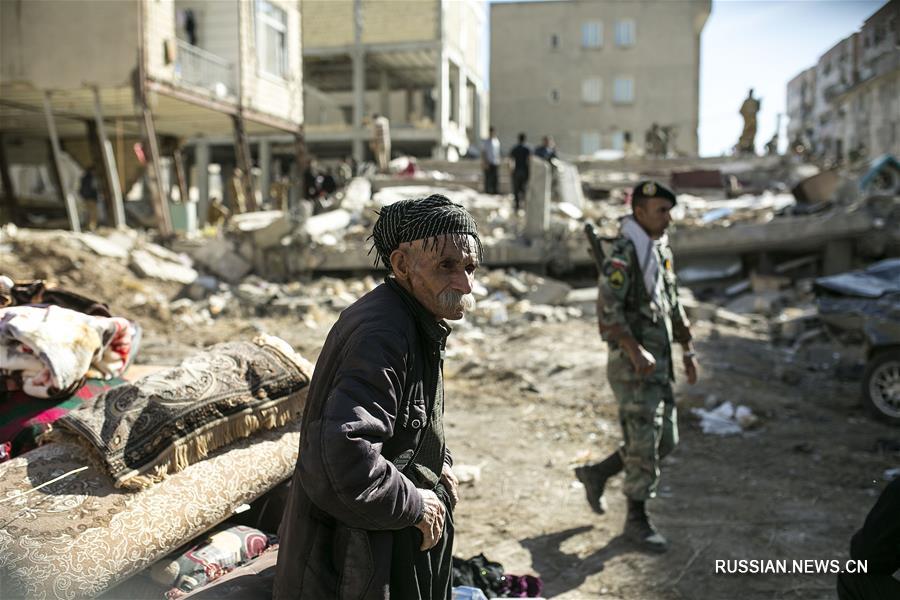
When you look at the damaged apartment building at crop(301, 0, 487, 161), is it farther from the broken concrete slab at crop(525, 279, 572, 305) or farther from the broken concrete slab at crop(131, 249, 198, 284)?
the broken concrete slab at crop(525, 279, 572, 305)

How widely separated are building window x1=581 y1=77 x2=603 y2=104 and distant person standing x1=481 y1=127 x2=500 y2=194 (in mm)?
21351

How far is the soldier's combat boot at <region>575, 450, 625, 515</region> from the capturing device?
3.99 metres

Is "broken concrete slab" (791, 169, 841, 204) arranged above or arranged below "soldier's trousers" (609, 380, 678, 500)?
above

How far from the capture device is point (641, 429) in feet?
12.0

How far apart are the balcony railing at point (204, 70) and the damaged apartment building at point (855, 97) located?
11.5m

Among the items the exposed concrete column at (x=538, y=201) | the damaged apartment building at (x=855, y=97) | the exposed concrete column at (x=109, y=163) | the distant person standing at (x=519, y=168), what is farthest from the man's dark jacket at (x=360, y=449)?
the exposed concrete column at (x=109, y=163)

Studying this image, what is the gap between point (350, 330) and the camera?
1.71m

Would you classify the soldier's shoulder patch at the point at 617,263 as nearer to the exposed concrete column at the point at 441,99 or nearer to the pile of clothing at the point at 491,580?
the pile of clothing at the point at 491,580

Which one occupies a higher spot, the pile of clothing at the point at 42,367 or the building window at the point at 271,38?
the building window at the point at 271,38

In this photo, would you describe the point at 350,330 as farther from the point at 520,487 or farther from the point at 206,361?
the point at 520,487

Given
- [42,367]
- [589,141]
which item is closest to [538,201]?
[42,367]

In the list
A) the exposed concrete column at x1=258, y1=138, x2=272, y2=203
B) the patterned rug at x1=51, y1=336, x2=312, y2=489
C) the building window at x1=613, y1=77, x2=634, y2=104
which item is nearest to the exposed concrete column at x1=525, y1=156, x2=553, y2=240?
the patterned rug at x1=51, y1=336, x2=312, y2=489

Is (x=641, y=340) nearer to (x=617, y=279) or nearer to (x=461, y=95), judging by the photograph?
(x=617, y=279)

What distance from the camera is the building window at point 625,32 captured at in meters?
35.5
